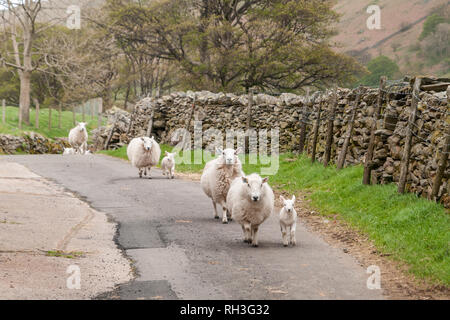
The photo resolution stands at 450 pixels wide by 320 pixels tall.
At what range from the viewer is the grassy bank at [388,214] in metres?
7.16

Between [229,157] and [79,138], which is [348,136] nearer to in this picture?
[229,157]

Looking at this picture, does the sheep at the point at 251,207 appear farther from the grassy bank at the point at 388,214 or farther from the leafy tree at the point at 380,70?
the leafy tree at the point at 380,70

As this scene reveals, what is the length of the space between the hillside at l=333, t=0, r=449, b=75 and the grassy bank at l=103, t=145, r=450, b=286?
5935 centimetres

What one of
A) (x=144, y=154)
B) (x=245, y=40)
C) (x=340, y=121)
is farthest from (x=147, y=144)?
(x=245, y=40)

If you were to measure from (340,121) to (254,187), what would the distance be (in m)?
8.11

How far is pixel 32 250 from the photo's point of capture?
7.58 m

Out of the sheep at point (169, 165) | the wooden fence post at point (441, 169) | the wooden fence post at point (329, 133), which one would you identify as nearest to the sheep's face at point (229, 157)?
the wooden fence post at point (441, 169)

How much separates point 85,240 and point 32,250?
1.12 m

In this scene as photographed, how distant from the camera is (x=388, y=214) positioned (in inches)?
378

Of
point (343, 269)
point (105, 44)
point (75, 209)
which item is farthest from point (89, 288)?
point (105, 44)

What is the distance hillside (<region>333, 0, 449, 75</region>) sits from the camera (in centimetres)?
7700

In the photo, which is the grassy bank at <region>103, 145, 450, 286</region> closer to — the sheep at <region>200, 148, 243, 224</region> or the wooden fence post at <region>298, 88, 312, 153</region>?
the sheep at <region>200, 148, 243, 224</region>

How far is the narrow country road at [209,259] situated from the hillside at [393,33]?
6286 centimetres

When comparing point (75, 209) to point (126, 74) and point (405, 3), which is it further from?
point (405, 3)
